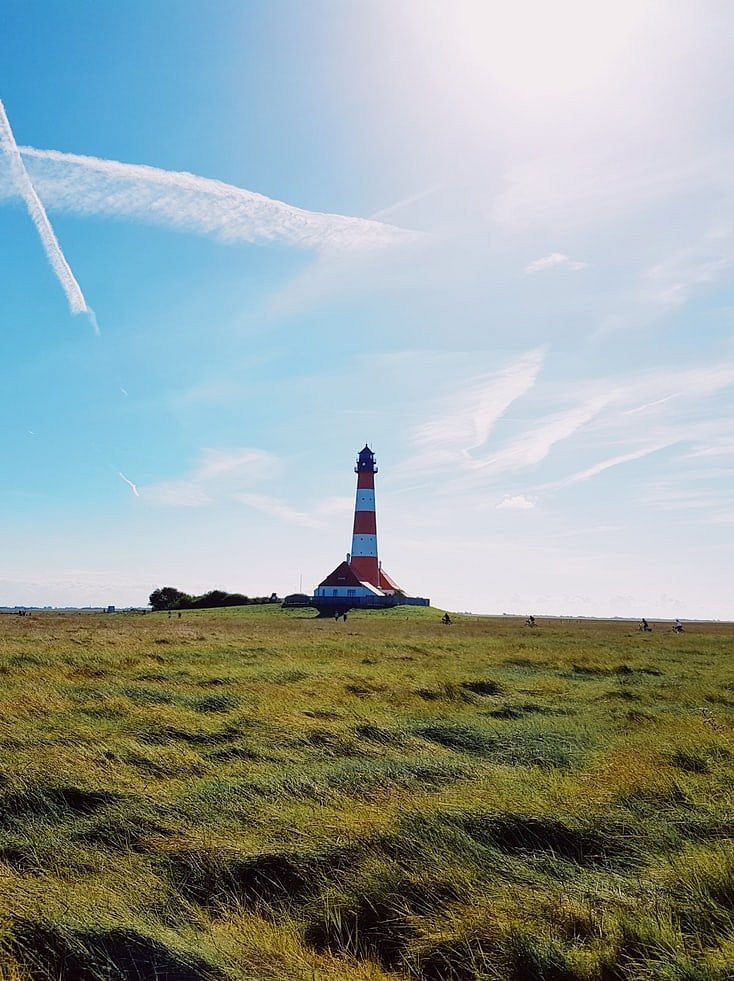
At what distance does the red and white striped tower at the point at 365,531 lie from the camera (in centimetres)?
7381

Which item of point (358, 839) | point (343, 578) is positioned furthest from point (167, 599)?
point (358, 839)

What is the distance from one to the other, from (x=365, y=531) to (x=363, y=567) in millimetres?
3660

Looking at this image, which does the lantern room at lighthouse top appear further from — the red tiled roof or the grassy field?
the grassy field

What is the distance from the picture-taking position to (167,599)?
3233 inches

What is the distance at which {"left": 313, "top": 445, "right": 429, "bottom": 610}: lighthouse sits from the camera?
68.9 meters

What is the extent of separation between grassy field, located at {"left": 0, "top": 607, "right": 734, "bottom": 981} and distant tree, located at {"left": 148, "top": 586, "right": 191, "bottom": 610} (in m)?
70.0

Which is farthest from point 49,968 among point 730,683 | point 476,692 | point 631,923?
point 730,683

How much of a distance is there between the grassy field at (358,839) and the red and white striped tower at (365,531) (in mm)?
61162

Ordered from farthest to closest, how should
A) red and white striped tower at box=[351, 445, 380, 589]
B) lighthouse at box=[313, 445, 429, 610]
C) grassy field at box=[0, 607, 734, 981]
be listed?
red and white striped tower at box=[351, 445, 380, 589] < lighthouse at box=[313, 445, 429, 610] < grassy field at box=[0, 607, 734, 981]

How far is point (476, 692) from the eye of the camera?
1469 cm

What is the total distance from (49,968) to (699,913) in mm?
4154

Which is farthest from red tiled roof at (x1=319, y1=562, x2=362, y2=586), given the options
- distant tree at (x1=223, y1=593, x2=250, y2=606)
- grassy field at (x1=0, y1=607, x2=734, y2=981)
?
grassy field at (x1=0, y1=607, x2=734, y2=981)

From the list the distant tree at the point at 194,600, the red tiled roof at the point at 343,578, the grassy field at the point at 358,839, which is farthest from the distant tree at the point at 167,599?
the grassy field at the point at 358,839

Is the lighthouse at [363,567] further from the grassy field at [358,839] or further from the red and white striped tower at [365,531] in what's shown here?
the grassy field at [358,839]
